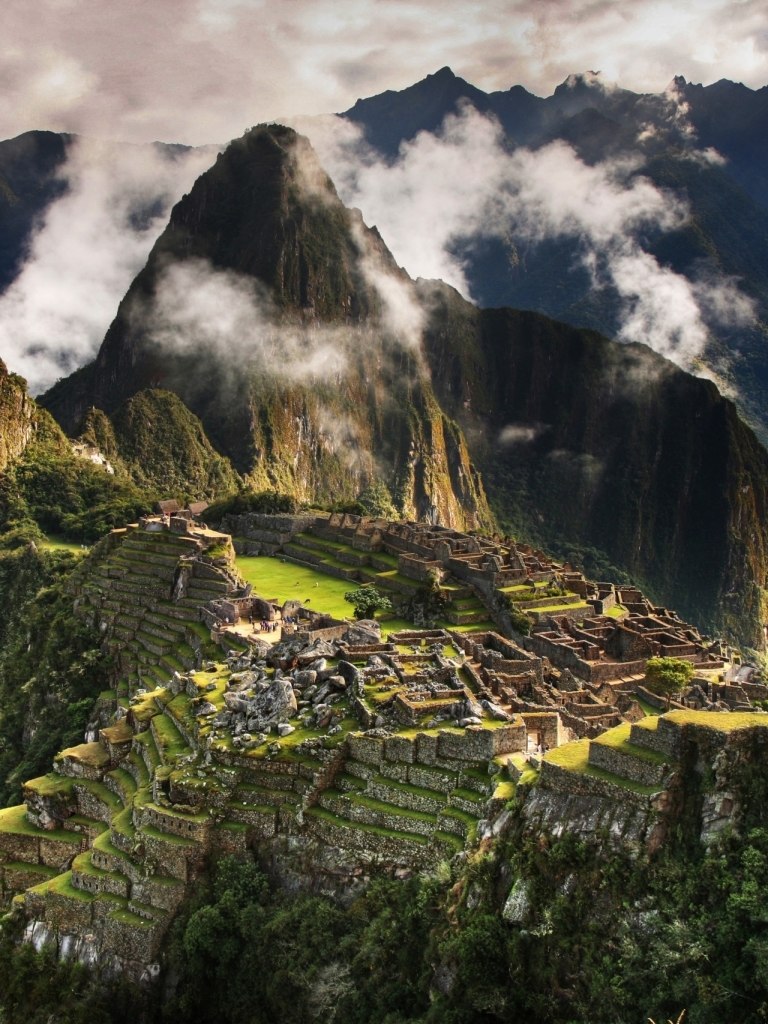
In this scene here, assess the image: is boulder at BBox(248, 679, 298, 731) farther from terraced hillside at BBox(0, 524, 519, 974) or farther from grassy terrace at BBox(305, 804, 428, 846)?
grassy terrace at BBox(305, 804, 428, 846)

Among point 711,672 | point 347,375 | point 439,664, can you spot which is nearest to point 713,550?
point 347,375

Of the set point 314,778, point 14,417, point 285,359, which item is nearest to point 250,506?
point 14,417

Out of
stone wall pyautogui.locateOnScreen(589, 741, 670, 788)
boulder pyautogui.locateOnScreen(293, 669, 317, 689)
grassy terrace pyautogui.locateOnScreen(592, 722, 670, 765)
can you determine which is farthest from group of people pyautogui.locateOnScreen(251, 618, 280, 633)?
stone wall pyautogui.locateOnScreen(589, 741, 670, 788)

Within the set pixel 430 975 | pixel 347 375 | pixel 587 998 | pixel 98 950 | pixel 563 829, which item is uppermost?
pixel 347 375

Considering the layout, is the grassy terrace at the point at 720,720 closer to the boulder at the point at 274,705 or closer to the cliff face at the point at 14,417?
the boulder at the point at 274,705

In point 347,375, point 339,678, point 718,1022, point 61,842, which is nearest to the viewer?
point 718,1022

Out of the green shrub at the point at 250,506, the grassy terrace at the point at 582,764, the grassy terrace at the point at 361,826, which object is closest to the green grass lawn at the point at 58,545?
the green shrub at the point at 250,506

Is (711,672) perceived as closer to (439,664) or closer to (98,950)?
(439,664)
